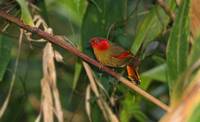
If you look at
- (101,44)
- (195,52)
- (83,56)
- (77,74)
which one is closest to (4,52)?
(77,74)

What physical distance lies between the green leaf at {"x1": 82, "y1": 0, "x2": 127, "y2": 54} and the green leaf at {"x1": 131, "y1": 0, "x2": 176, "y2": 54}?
2.9 inches

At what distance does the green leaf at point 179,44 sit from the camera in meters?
0.92

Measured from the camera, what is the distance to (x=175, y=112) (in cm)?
53

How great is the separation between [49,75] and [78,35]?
0.15 m

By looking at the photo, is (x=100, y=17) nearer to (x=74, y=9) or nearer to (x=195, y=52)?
(x=74, y=9)

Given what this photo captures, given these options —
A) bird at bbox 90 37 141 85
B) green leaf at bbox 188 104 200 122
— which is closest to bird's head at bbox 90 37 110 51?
bird at bbox 90 37 141 85

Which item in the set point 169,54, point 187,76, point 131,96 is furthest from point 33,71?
point 187,76

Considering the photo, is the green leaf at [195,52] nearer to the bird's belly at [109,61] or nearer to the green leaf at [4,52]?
the bird's belly at [109,61]

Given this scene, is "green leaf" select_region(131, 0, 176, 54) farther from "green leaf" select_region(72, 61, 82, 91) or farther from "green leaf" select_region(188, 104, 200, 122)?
"green leaf" select_region(188, 104, 200, 122)

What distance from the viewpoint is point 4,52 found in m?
1.27

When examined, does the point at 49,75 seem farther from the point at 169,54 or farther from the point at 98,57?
the point at 169,54

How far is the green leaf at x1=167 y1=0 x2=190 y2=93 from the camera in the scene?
0.92 m

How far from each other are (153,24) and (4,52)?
0.38 metres

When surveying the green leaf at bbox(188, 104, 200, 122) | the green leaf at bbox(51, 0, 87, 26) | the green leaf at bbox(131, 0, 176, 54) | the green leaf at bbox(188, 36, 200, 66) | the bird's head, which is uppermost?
the green leaf at bbox(51, 0, 87, 26)
